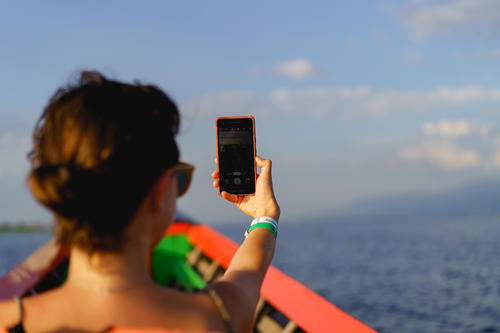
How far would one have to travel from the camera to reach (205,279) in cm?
728

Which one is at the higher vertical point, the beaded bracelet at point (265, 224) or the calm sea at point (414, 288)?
the beaded bracelet at point (265, 224)

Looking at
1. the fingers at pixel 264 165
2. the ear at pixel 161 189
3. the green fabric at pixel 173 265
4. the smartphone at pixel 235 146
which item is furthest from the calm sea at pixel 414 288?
the ear at pixel 161 189

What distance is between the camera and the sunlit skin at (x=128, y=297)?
1436 millimetres

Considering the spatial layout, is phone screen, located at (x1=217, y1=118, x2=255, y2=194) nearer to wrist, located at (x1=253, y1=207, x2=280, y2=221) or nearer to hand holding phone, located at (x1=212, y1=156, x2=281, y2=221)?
hand holding phone, located at (x1=212, y1=156, x2=281, y2=221)

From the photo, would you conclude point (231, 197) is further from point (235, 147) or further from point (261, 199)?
point (235, 147)

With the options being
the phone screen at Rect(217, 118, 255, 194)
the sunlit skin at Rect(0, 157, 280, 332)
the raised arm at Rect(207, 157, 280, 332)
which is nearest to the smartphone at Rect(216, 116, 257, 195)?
the phone screen at Rect(217, 118, 255, 194)

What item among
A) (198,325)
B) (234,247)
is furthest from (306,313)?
(234,247)

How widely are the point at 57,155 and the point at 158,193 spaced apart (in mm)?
260

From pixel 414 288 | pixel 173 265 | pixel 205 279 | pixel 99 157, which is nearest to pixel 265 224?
pixel 99 157

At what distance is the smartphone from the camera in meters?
2.32

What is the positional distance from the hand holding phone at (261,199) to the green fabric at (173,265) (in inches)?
204

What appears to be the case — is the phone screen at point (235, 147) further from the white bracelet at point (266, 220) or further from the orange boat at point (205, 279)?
the orange boat at point (205, 279)

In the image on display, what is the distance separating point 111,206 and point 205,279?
606 centimetres

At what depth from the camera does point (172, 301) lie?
1478 mm
